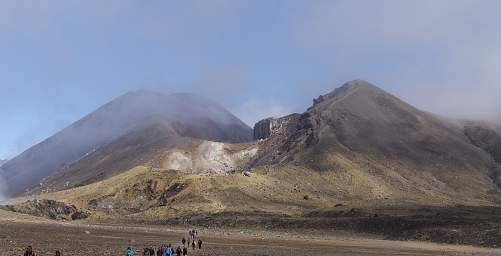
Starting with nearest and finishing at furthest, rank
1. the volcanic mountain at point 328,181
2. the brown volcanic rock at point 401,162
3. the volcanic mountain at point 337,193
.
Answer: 1. the volcanic mountain at point 337,193
2. the volcanic mountain at point 328,181
3. the brown volcanic rock at point 401,162

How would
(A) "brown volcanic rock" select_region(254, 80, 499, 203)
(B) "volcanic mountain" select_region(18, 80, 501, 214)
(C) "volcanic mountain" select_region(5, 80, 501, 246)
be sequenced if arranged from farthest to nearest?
(A) "brown volcanic rock" select_region(254, 80, 499, 203), (B) "volcanic mountain" select_region(18, 80, 501, 214), (C) "volcanic mountain" select_region(5, 80, 501, 246)

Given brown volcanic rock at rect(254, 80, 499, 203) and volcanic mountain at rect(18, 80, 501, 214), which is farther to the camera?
brown volcanic rock at rect(254, 80, 499, 203)

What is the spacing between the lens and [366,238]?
92812mm

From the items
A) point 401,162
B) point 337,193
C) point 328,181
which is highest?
point 401,162

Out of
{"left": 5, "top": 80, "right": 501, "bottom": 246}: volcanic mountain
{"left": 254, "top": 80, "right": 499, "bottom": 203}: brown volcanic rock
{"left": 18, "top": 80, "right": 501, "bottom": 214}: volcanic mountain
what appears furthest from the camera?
{"left": 254, "top": 80, "right": 499, "bottom": 203}: brown volcanic rock

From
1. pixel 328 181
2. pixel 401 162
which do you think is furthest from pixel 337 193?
pixel 401 162

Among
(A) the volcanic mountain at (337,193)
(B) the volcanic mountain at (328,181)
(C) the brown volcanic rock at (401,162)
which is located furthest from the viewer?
(C) the brown volcanic rock at (401,162)

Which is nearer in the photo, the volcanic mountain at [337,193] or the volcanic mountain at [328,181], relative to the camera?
the volcanic mountain at [337,193]

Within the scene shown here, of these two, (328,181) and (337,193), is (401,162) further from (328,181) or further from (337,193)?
(337,193)

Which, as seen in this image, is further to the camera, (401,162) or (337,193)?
(401,162)

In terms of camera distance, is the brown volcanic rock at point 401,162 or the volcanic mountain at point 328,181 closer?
the volcanic mountain at point 328,181

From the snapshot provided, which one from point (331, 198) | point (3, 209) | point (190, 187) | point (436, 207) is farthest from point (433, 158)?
point (3, 209)

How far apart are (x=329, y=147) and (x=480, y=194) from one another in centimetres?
4382

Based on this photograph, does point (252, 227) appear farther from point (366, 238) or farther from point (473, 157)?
point (473, 157)
